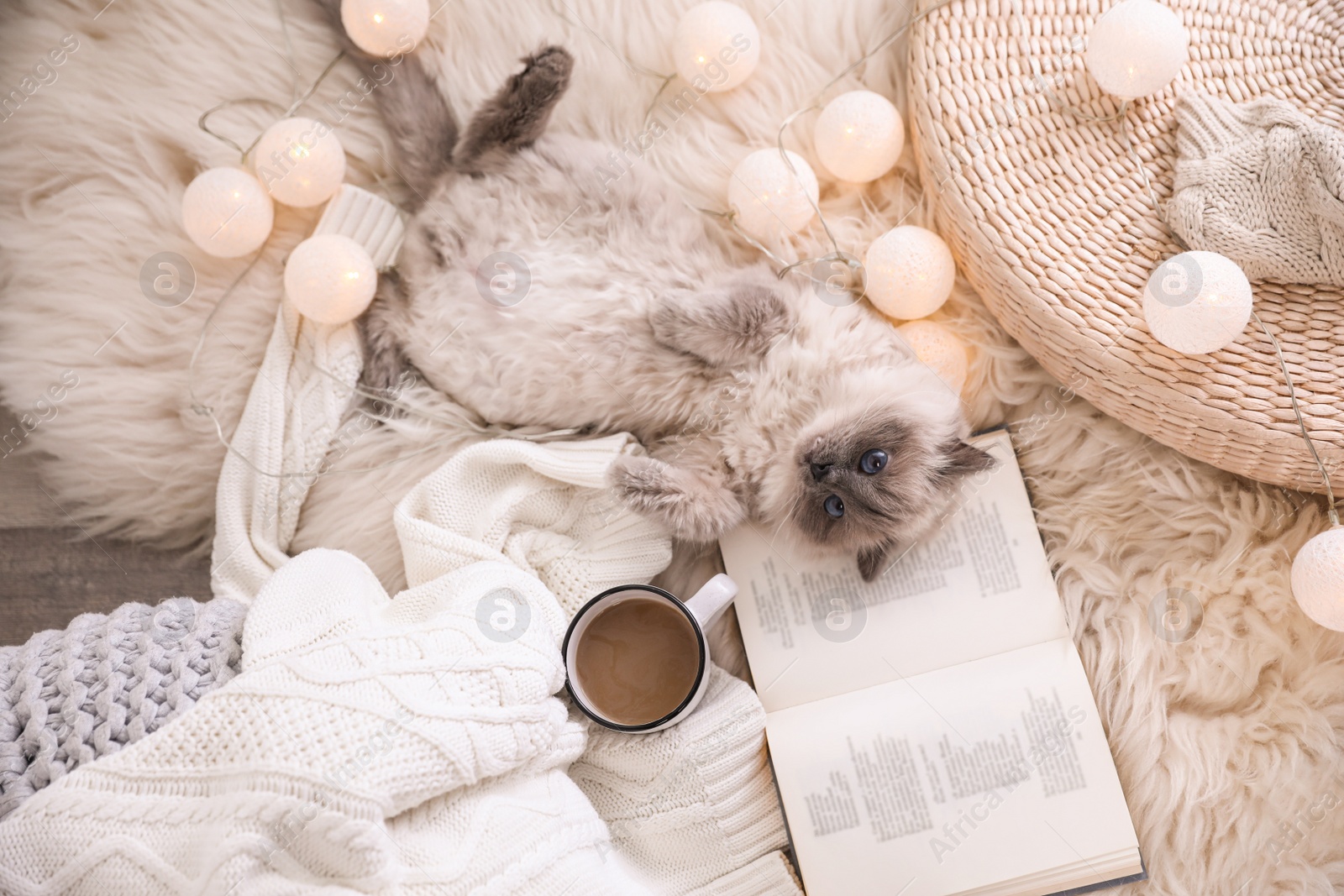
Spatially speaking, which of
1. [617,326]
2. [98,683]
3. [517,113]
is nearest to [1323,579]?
[617,326]

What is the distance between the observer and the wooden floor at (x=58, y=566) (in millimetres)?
1210

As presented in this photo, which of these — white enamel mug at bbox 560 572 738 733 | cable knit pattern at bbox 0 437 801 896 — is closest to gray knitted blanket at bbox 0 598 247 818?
cable knit pattern at bbox 0 437 801 896

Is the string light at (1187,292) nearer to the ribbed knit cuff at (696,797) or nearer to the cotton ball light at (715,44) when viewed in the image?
the cotton ball light at (715,44)

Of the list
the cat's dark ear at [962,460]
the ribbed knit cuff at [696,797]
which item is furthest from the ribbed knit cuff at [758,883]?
the cat's dark ear at [962,460]

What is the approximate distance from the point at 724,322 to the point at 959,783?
2.22 feet

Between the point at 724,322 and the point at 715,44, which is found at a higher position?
the point at 715,44

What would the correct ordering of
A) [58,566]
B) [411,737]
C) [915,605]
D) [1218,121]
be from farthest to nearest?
[58,566] → [915,605] → [1218,121] → [411,737]

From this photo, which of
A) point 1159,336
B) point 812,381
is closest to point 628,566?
point 812,381

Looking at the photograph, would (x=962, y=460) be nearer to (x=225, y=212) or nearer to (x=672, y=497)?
(x=672, y=497)

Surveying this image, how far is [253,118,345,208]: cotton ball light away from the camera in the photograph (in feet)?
3.69

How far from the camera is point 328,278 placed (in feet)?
3.56

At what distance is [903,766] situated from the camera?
1.06m

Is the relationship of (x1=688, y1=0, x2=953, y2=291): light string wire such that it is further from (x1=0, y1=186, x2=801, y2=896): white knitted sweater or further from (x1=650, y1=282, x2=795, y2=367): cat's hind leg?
(x1=0, y1=186, x2=801, y2=896): white knitted sweater

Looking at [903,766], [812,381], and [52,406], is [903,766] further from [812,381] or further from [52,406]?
[52,406]
